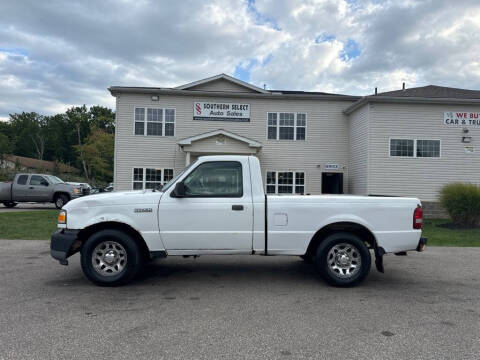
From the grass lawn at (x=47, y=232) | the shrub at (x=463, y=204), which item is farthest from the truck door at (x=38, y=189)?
the shrub at (x=463, y=204)

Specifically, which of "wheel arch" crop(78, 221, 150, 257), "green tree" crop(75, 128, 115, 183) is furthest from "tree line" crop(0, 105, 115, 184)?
"wheel arch" crop(78, 221, 150, 257)

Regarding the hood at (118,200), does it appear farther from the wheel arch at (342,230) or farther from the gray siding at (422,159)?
the gray siding at (422,159)

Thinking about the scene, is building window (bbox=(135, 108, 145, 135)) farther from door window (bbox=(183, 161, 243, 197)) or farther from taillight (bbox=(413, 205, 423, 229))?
taillight (bbox=(413, 205, 423, 229))

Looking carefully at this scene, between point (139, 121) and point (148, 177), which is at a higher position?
point (139, 121)

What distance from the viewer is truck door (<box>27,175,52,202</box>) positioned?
1895cm

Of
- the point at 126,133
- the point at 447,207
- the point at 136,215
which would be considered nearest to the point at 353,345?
the point at 136,215

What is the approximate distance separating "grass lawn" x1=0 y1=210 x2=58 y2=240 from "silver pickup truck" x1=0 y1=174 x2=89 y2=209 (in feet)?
13.4

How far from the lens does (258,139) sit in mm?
19516

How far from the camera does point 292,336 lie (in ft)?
12.5

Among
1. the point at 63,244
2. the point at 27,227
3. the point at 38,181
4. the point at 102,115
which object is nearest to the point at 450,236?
the point at 63,244

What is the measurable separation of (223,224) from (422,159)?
15.1 m

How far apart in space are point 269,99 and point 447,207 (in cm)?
983

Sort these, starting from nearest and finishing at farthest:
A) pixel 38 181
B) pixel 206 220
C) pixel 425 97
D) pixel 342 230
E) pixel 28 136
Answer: pixel 206 220
pixel 342 230
pixel 425 97
pixel 38 181
pixel 28 136

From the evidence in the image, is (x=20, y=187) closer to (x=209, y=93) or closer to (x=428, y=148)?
(x=209, y=93)
